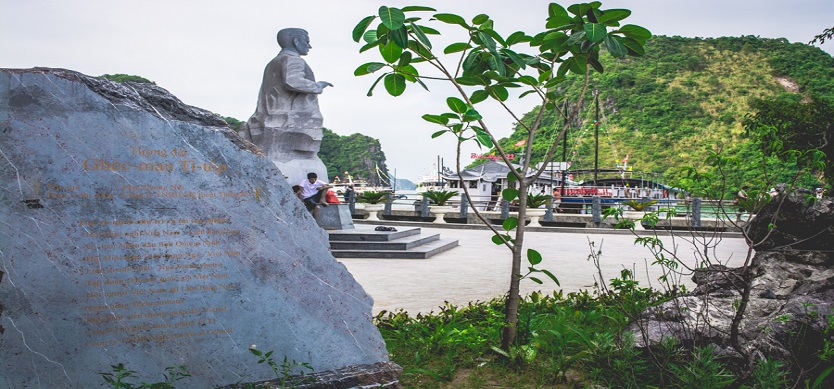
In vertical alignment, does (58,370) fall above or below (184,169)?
below

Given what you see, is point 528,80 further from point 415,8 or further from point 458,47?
point 415,8

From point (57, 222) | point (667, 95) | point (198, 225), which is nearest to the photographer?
point (57, 222)

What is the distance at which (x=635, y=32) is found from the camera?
9.55 ft

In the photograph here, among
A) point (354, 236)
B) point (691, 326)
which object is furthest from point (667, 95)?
point (691, 326)

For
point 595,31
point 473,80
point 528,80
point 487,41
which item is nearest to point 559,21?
point 595,31

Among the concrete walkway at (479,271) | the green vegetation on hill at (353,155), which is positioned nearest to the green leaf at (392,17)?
the concrete walkway at (479,271)

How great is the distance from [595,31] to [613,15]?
0.54ft

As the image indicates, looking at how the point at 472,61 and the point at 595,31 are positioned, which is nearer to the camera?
the point at 595,31

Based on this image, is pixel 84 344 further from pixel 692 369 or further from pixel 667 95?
pixel 667 95

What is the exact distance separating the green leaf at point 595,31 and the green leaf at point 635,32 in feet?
0.63

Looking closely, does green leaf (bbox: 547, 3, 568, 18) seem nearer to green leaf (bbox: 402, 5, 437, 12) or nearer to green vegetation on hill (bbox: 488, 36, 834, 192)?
green leaf (bbox: 402, 5, 437, 12)

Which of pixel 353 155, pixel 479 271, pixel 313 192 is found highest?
pixel 353 155

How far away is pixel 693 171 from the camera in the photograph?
2.97 m

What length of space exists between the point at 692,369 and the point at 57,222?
2.89 metres
